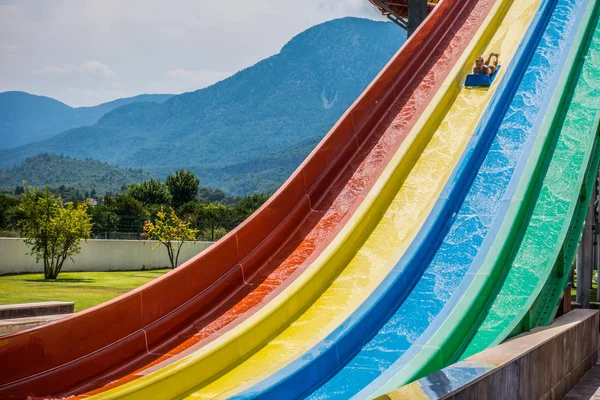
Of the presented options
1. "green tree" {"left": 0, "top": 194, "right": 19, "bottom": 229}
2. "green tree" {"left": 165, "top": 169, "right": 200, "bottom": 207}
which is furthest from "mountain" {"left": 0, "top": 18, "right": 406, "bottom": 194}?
"green tree" {"left": 0, "top": 194, "right": 19, "bottom": 229}

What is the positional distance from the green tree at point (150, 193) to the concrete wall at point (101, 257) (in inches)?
1569

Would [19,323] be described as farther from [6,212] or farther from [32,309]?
[6,212]

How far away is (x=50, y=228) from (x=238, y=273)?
14.4 meters

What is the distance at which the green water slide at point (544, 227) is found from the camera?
6.96 m

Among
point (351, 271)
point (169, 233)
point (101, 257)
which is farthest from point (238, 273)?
point (169, 233)

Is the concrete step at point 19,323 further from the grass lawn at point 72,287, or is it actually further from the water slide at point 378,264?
the grass lawn at point 72,287

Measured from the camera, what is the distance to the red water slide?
6.76 metres

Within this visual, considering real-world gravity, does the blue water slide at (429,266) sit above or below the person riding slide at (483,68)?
below

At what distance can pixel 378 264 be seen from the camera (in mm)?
8242

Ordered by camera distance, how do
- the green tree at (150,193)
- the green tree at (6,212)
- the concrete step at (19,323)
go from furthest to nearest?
the green tree at (150,193) → the green tree at (6,212) → the concrete step at (19,323)

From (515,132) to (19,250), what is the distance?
16.7m

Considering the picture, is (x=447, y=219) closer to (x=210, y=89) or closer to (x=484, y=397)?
(x=484, y=397)

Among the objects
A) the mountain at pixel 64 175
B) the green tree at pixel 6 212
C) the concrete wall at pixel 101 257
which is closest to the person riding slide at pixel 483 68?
the concrete wall at pixel 101 257

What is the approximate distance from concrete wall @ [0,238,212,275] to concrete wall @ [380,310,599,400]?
58.8 ft
